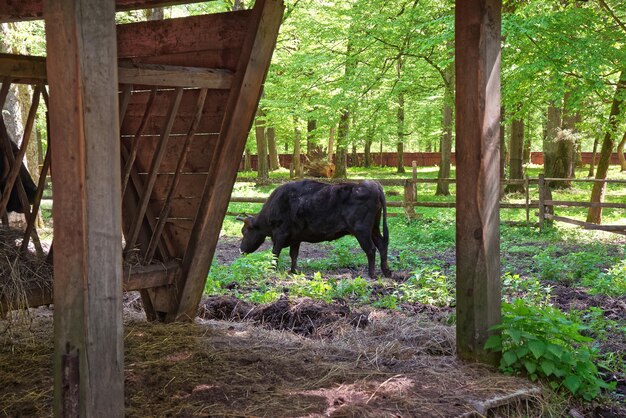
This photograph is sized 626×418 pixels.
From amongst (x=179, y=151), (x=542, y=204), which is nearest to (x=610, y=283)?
(x=179, y=151)

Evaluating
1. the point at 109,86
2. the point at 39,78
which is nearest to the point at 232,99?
the point at 39,78

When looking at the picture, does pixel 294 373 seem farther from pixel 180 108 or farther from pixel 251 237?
pixel 251 237

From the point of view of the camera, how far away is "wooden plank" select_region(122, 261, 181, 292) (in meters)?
5.71

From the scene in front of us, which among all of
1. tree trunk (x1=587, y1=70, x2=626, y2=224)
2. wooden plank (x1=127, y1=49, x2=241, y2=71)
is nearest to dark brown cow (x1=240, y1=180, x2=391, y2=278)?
wooden plank (x1=127, y1=49, x2=241, y2=71)

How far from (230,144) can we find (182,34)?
3.45ft

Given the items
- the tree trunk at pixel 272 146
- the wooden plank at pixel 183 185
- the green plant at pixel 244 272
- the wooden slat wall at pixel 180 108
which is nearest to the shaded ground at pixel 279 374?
the wooden slat wall at pixel 180 108

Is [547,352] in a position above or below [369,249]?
above

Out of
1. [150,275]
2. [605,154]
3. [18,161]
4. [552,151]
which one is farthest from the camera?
[552,151]

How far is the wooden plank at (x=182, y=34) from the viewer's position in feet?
18.6

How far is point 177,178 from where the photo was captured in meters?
5.87

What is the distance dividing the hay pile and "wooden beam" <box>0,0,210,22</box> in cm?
223

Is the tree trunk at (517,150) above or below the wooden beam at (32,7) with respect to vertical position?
below

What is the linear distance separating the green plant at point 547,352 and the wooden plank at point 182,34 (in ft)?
10.5

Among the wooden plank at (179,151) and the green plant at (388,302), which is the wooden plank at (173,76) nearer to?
the wooden plank at (179,151)
